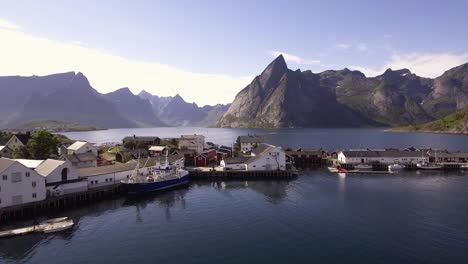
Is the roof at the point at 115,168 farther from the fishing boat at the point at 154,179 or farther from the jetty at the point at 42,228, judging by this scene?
the jetty at the point at 42,228

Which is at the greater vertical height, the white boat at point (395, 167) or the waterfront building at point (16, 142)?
the waterfront building at point (16, 142)

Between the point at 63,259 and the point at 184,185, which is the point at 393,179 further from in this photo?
the point at 63,259

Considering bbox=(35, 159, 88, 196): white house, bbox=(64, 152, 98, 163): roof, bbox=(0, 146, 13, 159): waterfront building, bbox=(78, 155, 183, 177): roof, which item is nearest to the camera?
bbox=(35, 159, 88, 196): white house

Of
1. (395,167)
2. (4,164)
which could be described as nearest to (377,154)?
(395,167)

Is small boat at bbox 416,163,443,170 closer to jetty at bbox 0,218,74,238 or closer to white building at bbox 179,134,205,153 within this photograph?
white building at bbox 179,134,205,153

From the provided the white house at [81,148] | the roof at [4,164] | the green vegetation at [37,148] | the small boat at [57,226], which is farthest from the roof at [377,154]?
the roof at [4,164]

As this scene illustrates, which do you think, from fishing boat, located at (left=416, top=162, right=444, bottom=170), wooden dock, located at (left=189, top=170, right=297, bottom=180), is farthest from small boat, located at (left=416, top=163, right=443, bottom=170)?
wooden dock, located at (left=189, top=170, right=297, bottom=180)

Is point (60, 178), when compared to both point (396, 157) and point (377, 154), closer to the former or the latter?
point (377, 154)
